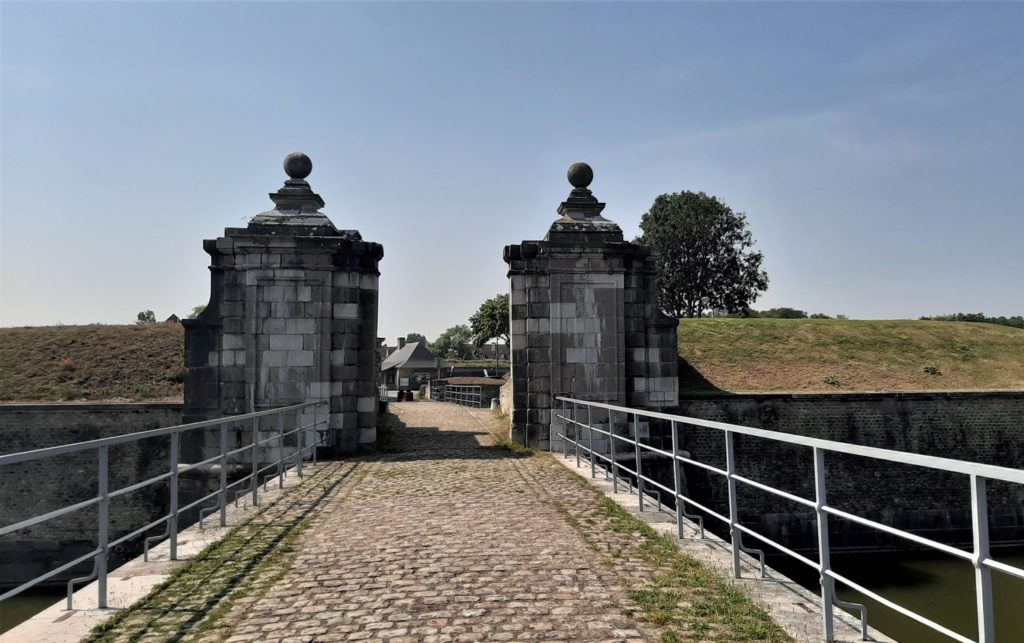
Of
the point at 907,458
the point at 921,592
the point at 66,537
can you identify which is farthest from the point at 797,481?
the point at 66,537

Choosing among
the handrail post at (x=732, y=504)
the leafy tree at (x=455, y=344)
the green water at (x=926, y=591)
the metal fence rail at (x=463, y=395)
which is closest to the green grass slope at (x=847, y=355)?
the green water at (x=926, y=591)

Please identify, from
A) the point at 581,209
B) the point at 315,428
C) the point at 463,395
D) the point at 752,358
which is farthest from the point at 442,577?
Answer: the point at 463,395

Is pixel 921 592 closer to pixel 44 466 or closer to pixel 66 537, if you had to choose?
pixel 66 537

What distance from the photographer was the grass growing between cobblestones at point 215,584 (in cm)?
388

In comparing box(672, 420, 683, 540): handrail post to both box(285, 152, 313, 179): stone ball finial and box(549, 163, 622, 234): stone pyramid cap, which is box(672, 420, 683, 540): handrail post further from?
box(285, 152, 313, 179): stone ball finial

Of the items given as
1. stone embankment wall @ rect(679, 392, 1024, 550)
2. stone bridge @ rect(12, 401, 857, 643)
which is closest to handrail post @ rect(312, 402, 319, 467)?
stone bridge @ rect(12, 401, 857, 643)

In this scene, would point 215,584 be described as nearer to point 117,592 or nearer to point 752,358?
point 117,592

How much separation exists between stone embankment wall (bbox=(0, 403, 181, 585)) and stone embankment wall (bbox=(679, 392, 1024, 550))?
11463 mm

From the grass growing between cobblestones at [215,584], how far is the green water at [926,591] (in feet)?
24.8

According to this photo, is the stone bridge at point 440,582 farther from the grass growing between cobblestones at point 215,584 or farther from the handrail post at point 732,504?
the handrail post at point 732,504

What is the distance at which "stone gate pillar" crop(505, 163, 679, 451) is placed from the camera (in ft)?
40.9

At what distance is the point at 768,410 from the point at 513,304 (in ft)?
23.7

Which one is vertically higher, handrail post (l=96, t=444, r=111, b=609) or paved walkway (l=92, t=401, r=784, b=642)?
handrail post (l=96, t=444, r=111, b=609)

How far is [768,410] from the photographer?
15969 millimetres
